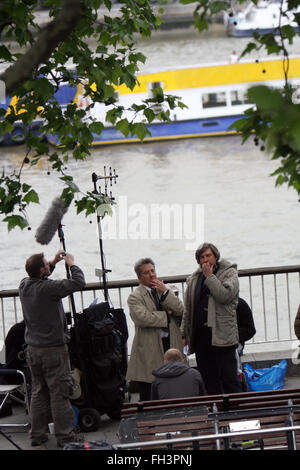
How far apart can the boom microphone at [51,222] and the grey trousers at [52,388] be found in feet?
2.99

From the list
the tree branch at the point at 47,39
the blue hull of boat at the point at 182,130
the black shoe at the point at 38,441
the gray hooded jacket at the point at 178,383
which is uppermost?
the tree branch at the point at 47,39

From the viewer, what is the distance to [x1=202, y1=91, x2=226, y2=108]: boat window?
140ft

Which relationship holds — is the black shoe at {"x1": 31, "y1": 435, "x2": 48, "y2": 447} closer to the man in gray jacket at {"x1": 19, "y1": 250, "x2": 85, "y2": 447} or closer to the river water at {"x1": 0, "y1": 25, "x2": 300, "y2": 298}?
the man in gray jacket at {"x1": 19, "y1": 250, "x2": 85, "y2": 447}

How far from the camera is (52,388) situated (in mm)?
7434

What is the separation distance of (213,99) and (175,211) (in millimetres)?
9936

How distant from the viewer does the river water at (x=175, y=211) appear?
2695 centimetres

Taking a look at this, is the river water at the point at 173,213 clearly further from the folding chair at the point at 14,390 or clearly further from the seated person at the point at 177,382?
the seated person at the point at 177,382

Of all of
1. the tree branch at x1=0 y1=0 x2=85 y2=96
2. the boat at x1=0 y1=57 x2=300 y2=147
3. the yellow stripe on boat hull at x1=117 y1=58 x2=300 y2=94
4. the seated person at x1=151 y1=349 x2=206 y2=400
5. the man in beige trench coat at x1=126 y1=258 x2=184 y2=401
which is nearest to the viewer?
the tree branch at x1=0 y1=0 x2=85 y2=96

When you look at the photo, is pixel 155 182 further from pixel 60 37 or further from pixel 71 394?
pixel 60 37

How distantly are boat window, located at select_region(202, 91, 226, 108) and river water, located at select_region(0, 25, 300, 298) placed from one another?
190cm

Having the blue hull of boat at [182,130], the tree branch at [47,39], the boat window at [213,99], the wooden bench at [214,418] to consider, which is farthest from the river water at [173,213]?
the tree branch at [47,39]

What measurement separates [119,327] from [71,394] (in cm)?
76

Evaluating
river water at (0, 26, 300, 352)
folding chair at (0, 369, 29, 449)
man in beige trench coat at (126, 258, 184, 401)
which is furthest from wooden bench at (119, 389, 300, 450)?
river water at (0, 26, 300, 352)

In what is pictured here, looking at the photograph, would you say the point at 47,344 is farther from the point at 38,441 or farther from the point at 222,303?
the point at 222,303
